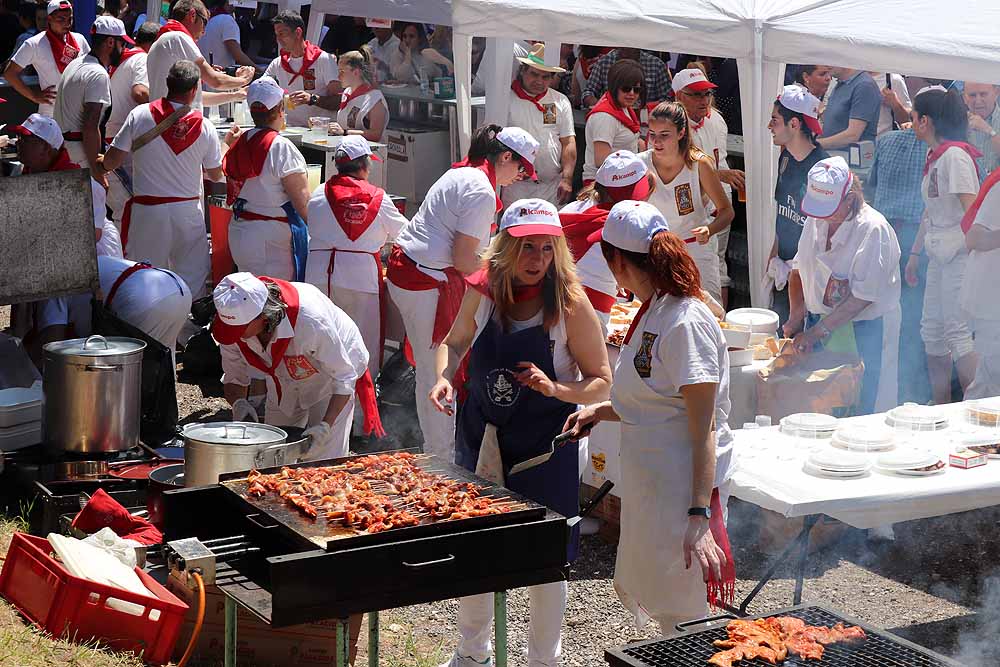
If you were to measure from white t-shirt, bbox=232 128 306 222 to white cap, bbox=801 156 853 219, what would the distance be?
3.32 m

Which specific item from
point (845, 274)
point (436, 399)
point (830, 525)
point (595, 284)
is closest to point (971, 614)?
point (830, 525)

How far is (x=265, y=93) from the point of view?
758 cm

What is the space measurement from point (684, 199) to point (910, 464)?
2822 millimetres

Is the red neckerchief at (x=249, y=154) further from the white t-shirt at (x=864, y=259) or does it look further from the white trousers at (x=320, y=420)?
the white t-shirt at (x=864, y=259)

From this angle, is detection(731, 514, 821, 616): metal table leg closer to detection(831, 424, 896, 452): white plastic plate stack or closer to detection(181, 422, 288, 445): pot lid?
detection(831, 424, 896, 452): white plastic plate stack

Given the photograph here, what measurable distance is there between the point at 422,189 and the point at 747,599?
7.48m

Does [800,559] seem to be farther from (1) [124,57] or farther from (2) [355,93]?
(1) [124,57]

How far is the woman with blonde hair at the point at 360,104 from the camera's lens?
35.8ft

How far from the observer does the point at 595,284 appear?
224 inches

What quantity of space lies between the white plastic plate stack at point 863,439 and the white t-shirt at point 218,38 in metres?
11.0

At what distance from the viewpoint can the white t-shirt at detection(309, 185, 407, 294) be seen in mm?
7133

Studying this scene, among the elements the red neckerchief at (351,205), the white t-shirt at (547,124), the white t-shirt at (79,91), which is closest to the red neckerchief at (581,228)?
the red neckerchief at (351,205)

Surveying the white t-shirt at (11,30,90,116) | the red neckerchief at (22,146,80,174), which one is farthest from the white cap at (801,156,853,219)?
the white t-shirt at (11,30,90,116)

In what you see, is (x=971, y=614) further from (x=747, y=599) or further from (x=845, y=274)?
(x=845, y=274)
